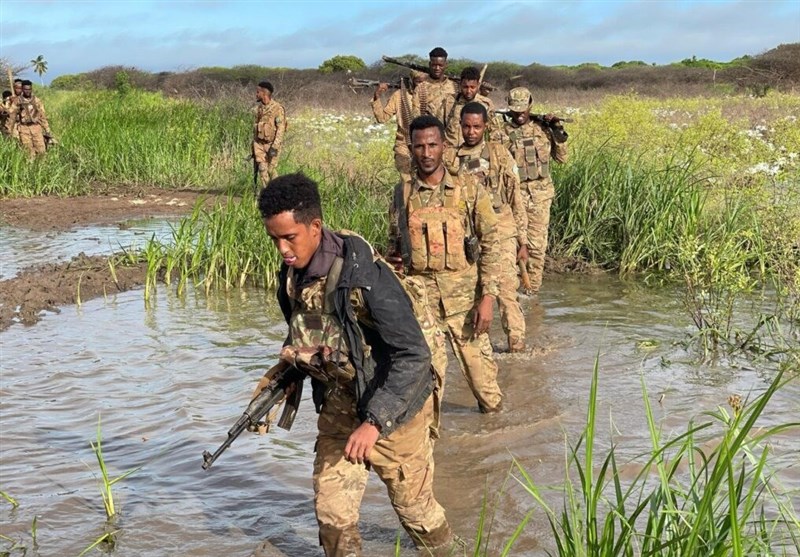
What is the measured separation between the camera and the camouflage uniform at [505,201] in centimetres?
592

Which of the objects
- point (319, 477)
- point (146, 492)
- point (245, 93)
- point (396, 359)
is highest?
point (245, 93)

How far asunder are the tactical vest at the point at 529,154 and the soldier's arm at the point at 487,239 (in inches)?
120

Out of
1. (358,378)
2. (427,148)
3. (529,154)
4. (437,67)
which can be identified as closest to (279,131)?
(437,67)

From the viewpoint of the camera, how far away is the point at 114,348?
7301 mm

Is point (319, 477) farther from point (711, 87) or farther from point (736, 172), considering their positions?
point (711, 87)

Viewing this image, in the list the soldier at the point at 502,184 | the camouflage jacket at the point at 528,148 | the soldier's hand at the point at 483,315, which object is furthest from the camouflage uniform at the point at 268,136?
the soldier's hand at the point at 483,315

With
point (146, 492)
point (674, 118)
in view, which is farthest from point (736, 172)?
point (674, 118)

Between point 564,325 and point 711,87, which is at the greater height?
point 711,87

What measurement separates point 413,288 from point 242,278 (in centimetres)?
586

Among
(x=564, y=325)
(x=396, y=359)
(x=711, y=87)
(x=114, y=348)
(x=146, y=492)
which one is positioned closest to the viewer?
(x=396, y=359)

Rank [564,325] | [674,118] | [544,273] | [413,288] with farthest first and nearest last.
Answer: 1. [674,118]
2. [544,273]
3. [564,325]
4. [413,288]

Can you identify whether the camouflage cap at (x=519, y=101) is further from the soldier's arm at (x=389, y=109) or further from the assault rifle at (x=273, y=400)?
the assault rifle at (x=273, y=400)

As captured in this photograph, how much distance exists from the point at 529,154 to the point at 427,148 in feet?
10.9

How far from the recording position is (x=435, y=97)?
9914mm
